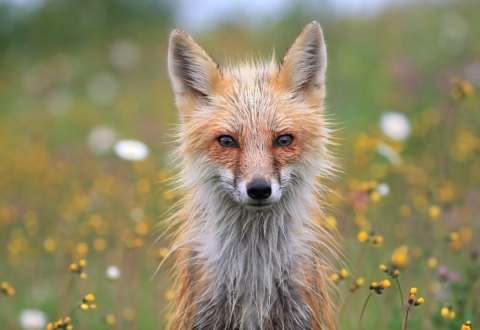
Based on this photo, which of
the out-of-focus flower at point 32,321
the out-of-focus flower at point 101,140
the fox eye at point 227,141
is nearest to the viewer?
the fox eye at point 227,141

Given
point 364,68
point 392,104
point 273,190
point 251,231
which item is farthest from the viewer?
point 364,68

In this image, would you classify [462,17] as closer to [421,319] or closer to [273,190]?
[421,319]

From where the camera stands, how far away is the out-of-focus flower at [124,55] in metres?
14.6

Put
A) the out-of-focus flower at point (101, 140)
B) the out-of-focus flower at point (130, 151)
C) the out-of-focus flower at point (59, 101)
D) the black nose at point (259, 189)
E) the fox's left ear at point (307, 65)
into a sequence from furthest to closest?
the out-of-focus flower at point (59, 101) → the out-of-focus flower at point (101, 140) → the out-of-focus flower at point (130, 151) → the fox's left ear at point (307, 65) → the black nose at point (259, 189)

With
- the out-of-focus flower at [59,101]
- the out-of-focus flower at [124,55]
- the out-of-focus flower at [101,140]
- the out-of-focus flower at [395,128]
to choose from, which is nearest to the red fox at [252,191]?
the out-of-focus flower at [395,128]

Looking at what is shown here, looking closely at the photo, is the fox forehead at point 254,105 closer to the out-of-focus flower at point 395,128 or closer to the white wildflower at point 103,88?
the out-of-focus flower at point 395,128

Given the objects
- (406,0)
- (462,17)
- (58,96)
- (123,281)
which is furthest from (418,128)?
(58,96)

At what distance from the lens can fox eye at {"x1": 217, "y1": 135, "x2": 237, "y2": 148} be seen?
4199 millimetres

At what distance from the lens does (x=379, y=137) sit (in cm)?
704

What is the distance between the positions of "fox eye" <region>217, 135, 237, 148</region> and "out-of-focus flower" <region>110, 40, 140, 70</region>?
1072 cm

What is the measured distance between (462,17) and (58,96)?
8756mm

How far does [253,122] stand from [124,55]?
11.1 m

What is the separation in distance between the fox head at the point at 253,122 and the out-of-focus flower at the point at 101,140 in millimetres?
5672

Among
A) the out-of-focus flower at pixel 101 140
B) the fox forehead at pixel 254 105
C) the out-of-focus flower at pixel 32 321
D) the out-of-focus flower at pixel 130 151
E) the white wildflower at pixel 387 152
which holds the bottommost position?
the out-of-focus flower at pixel 32 321
